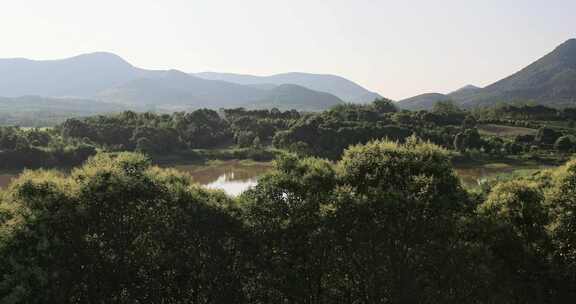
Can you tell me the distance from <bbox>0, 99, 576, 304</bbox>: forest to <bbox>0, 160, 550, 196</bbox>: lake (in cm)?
5612

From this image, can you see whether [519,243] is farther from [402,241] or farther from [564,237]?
[402,241]

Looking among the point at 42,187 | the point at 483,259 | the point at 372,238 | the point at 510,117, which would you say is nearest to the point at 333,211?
the point at 372,238

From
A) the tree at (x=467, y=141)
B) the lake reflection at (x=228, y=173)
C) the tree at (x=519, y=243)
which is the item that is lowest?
the lake reflection at (x=228, y=173)

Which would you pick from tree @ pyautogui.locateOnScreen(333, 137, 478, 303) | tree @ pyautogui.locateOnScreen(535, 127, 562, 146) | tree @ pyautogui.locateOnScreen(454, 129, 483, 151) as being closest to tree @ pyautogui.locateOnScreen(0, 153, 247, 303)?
tree @ pyautogui.locateOnScreen(333, 137, 478, 303)

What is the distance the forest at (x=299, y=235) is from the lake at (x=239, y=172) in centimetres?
5612

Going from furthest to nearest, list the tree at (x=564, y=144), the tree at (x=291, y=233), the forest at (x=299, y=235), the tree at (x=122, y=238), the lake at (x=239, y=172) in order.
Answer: the tree at (x=564, y=144) → the lake at (x=239, y=172) → the tree at (x=291, y=233) → the forest at (x=299, y=235) → the tree at (x=122, y=238)

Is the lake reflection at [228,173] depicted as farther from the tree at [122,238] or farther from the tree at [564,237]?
the tree at [564,237]

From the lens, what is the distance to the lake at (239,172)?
7900 cm

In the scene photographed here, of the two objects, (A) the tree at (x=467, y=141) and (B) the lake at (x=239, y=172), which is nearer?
(B) the lake at (x=239, y=172)

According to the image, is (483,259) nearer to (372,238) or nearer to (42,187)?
(372,238)

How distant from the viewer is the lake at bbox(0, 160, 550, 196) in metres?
79.0

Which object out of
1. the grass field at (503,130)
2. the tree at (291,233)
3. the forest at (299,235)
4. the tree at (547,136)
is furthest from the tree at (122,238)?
the grass field at (503,130)

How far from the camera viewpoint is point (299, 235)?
18.3 metres

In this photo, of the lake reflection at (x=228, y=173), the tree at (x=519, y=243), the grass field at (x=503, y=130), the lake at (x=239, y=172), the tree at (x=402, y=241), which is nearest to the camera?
the tree at (x=402, y=241)
